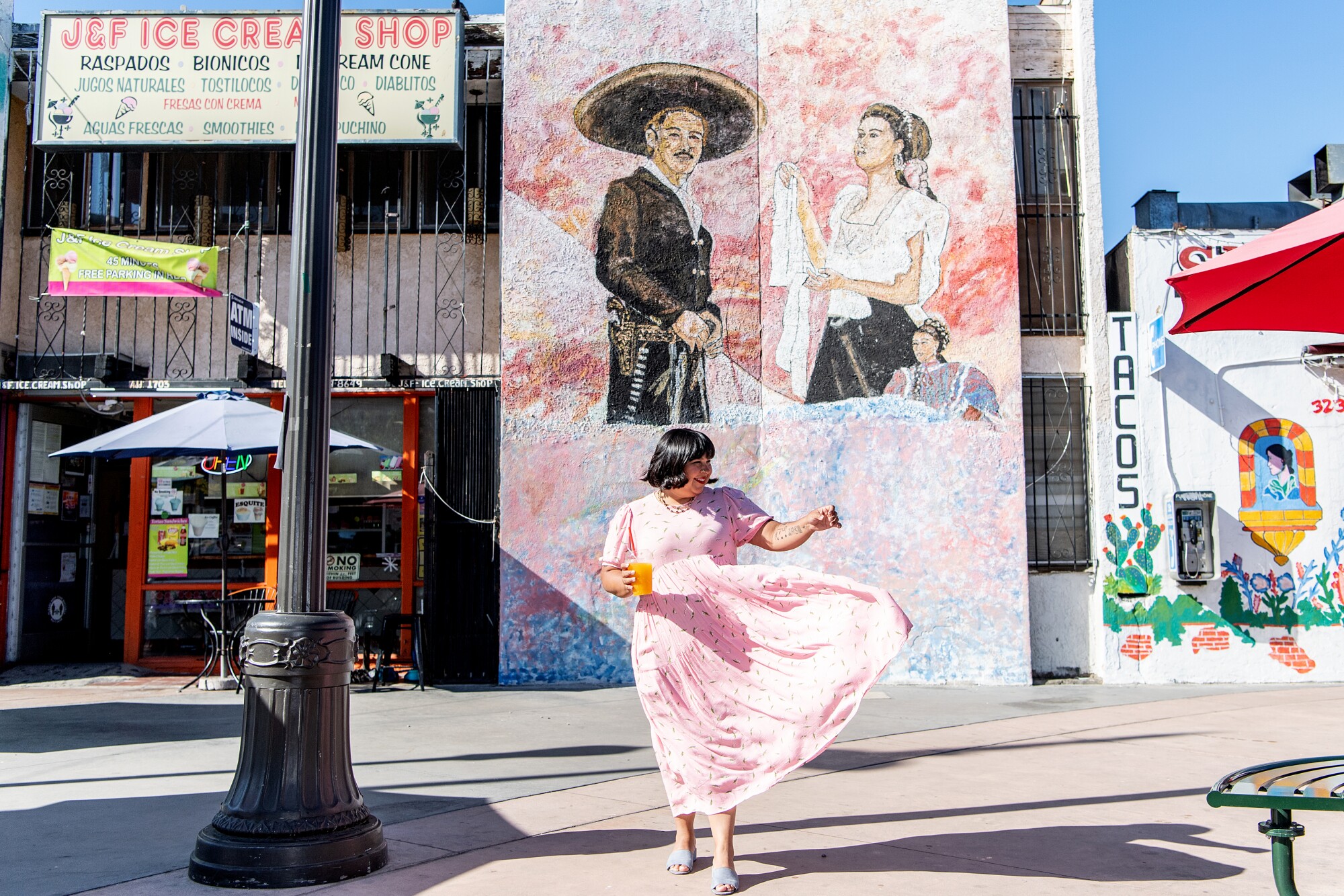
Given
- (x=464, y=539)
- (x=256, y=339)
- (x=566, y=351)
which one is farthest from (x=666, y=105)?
(x=464, y=539)

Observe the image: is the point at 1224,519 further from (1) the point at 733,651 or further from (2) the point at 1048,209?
(1) the point at 733,651

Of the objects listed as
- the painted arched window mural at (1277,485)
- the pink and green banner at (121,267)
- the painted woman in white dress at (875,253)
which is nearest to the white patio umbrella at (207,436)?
the pink and green banner at (121,267)

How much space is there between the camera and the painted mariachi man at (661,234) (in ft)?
36.6

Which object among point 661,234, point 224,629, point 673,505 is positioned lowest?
point 224,629

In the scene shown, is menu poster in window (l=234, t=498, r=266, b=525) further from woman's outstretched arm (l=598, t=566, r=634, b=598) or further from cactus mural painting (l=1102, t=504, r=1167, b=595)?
cactus mural painting (l=1102, t=504, r=1167, b=595)

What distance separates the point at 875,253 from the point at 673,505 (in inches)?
284

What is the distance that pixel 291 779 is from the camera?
4.25 m

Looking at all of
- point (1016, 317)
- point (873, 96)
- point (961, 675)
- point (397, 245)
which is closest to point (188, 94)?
point (397, 245)

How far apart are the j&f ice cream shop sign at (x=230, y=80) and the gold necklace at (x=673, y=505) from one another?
764cm

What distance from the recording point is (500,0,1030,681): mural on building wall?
10.9 m

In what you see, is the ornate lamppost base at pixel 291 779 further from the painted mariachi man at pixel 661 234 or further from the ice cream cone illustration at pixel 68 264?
the ice cream cone illustration at pixel 68 264

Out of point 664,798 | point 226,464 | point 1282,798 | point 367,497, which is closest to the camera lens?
point 1282,798

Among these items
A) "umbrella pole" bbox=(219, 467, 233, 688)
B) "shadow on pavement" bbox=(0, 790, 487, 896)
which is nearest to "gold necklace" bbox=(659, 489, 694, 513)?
"shadow on pavement" bbox=(0, 790, 487, 896)

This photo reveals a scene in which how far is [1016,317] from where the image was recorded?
11.1 metres
